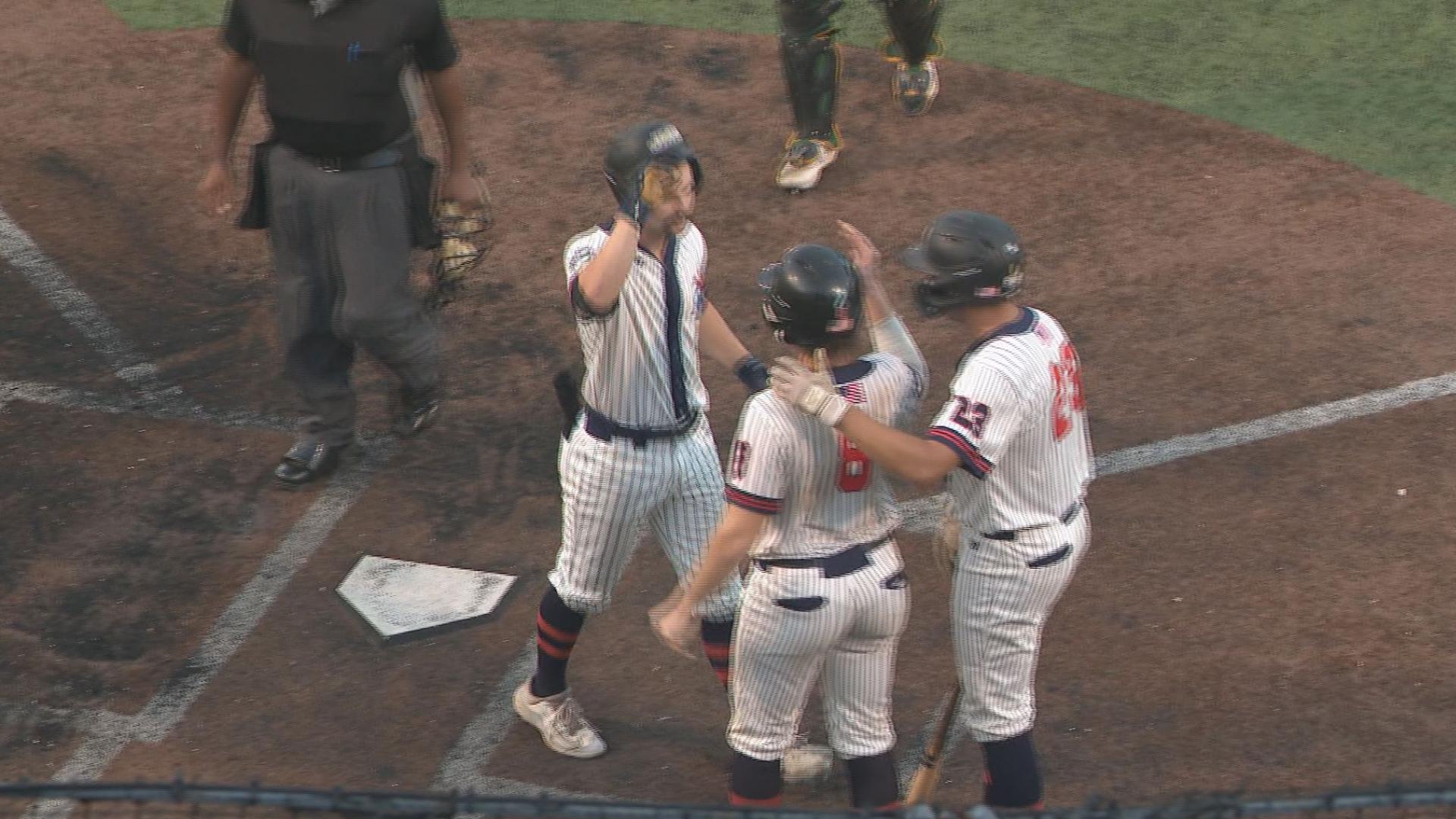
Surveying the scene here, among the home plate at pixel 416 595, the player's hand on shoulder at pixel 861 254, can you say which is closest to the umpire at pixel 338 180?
the home plate at pixel 416 595

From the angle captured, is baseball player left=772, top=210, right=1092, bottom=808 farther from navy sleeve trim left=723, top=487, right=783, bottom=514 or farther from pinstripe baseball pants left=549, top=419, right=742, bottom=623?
pinstripe baseball pants left=549, top=419, right=742, bottom=623

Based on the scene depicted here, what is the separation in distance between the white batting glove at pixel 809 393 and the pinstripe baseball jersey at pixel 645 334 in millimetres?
794

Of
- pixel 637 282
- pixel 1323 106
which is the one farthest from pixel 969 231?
pixel 1323 106

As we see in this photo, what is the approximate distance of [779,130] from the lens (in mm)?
8711

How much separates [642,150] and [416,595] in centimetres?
197

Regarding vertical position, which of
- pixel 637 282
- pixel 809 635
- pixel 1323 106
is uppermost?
pixel 637 282

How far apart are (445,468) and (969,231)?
2.86m

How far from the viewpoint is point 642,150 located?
429 cm

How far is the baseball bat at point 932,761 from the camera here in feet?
14.7

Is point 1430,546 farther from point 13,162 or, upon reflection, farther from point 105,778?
point 13,162

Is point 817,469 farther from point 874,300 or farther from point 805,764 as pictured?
point 805,764

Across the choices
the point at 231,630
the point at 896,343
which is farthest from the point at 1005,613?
the point at 231,630

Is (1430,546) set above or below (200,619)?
below

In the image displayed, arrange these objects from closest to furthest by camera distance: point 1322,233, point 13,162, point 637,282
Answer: point 637,282 < point 1322,233 < point 13,162
